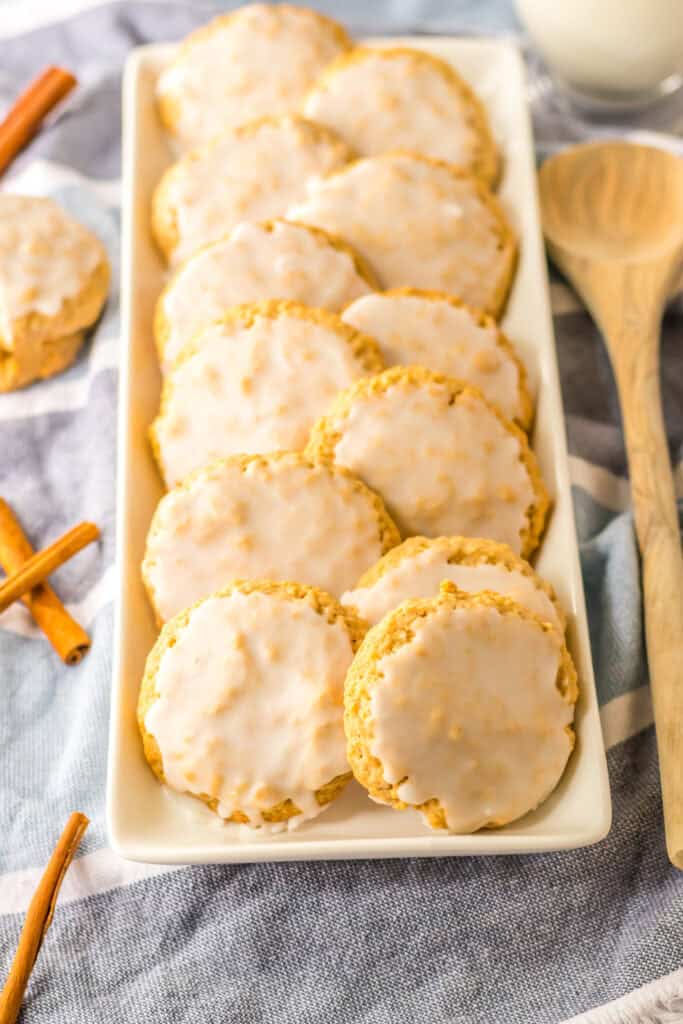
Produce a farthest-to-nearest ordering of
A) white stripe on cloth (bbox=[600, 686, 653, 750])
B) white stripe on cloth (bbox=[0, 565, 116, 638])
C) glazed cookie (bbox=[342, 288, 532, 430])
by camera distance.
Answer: white stripe on cloth (bbox=[0, 565, 116, 638]) < glazed cookie (bbox=[342, 288, 532, 430]) < white stripe on cloth (bbox=[600, 686, 653, 750])

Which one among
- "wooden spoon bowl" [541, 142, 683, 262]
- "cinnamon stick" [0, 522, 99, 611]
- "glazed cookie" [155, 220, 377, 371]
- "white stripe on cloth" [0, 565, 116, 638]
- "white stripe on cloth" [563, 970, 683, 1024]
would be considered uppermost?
"glazed cookie" [155, 220, 377, 371]

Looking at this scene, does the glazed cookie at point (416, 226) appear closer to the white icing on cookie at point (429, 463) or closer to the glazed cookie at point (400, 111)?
the glazed cookie at point (400, 111)

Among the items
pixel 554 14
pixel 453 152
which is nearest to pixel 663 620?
pixel 453 152

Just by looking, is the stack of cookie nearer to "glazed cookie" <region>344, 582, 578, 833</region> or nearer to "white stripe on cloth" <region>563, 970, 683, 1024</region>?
"glazed cookie" <region>344, 582, 578, 833</region>

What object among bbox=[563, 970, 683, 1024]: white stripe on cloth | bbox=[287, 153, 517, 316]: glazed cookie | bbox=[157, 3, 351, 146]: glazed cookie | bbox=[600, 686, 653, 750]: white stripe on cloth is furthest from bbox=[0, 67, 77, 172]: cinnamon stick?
bbox=[563, 970, 683, 1024]: white stripe on cloth

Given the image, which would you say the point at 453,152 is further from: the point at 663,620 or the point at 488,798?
the point at 488,798

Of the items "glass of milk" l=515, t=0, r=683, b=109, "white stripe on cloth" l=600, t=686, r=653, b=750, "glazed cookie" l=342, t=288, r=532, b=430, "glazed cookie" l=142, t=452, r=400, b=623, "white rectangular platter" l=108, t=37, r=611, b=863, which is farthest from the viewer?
"glass of milk" l=515, t=0, r=683, b=109
